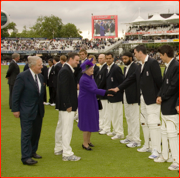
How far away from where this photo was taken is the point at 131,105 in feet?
22.3

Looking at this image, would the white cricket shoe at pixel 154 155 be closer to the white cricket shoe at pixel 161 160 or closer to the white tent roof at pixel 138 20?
the white cricket shoe at pixel 161 160

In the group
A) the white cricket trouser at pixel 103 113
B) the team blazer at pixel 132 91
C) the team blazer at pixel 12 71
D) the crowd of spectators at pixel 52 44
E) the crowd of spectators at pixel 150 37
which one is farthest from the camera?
the crowd of spectators at pixel 150 37

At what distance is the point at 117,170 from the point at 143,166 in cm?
56

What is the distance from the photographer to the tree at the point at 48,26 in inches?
3952

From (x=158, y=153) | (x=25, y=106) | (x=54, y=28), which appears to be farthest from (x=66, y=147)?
(x=54, y=28)

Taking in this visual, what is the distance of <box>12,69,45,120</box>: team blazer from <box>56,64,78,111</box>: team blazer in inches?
19.6

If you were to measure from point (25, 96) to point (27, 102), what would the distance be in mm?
127

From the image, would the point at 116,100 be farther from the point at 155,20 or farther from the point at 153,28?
the point at 153,28

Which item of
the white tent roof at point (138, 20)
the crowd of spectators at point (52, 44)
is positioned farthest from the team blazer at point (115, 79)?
the white tent roof at point (138, 20)

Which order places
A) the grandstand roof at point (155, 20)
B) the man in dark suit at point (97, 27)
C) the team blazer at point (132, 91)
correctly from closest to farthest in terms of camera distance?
the team blazer at point (132, 91) < the man in dark suit at point (97, 27) < the grandstand roof at point (155, 20)

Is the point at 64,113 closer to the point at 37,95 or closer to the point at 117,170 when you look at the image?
the point at 37,95

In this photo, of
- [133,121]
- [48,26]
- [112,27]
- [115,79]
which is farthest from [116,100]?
[48,26]

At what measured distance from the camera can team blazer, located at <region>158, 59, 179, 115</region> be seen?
490 cm

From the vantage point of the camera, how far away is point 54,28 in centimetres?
10075
